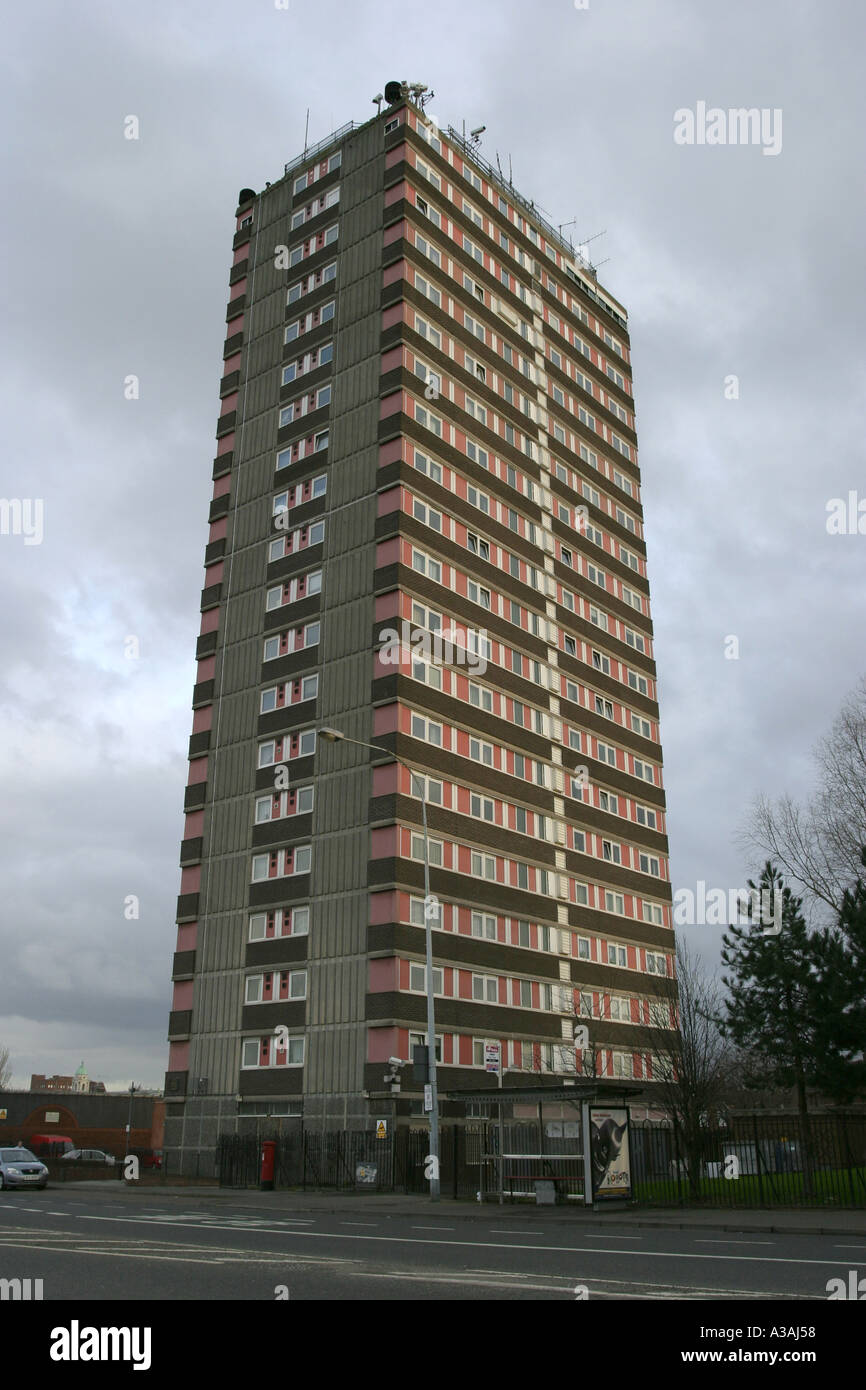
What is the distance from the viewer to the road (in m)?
11.3

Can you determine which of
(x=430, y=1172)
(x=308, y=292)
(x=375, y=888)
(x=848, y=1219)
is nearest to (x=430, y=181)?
(x=308, y=292)

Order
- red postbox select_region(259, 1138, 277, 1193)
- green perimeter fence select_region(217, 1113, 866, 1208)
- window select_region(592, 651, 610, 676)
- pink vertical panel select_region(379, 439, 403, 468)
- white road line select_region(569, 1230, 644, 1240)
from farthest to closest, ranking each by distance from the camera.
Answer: window select_region(592, 651, 610, 676), pink vertical panel select_region(379, 439, 403, 468), red postbox select_region(259, 1138, 277, 1193), green perimeter fence select_region(217, 1113, 866, 1208), white road line select_region(569, 1230, 644, 1240)

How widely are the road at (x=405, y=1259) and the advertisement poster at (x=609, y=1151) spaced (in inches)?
105

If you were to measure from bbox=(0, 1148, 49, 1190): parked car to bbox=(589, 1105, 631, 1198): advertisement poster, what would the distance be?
23368 mm

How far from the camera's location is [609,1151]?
27.4 meters

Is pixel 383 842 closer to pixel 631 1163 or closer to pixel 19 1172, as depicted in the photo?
pixel 19 1172

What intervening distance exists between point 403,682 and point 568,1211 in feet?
84.2

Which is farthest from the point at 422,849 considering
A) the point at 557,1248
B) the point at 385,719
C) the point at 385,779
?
the point at 557,1248

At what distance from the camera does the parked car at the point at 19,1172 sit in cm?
4072

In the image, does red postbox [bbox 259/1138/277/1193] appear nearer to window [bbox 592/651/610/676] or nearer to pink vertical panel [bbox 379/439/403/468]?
pink vertical panel [bbox 379/439/403/468]

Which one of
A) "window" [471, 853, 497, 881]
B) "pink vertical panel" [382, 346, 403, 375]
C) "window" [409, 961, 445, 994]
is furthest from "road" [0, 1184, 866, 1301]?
"pink vertical panel" [382, 346, 403, 375]

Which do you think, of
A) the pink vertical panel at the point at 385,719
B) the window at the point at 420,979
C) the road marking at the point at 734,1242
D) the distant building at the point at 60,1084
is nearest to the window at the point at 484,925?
the window at the point at 420,979
